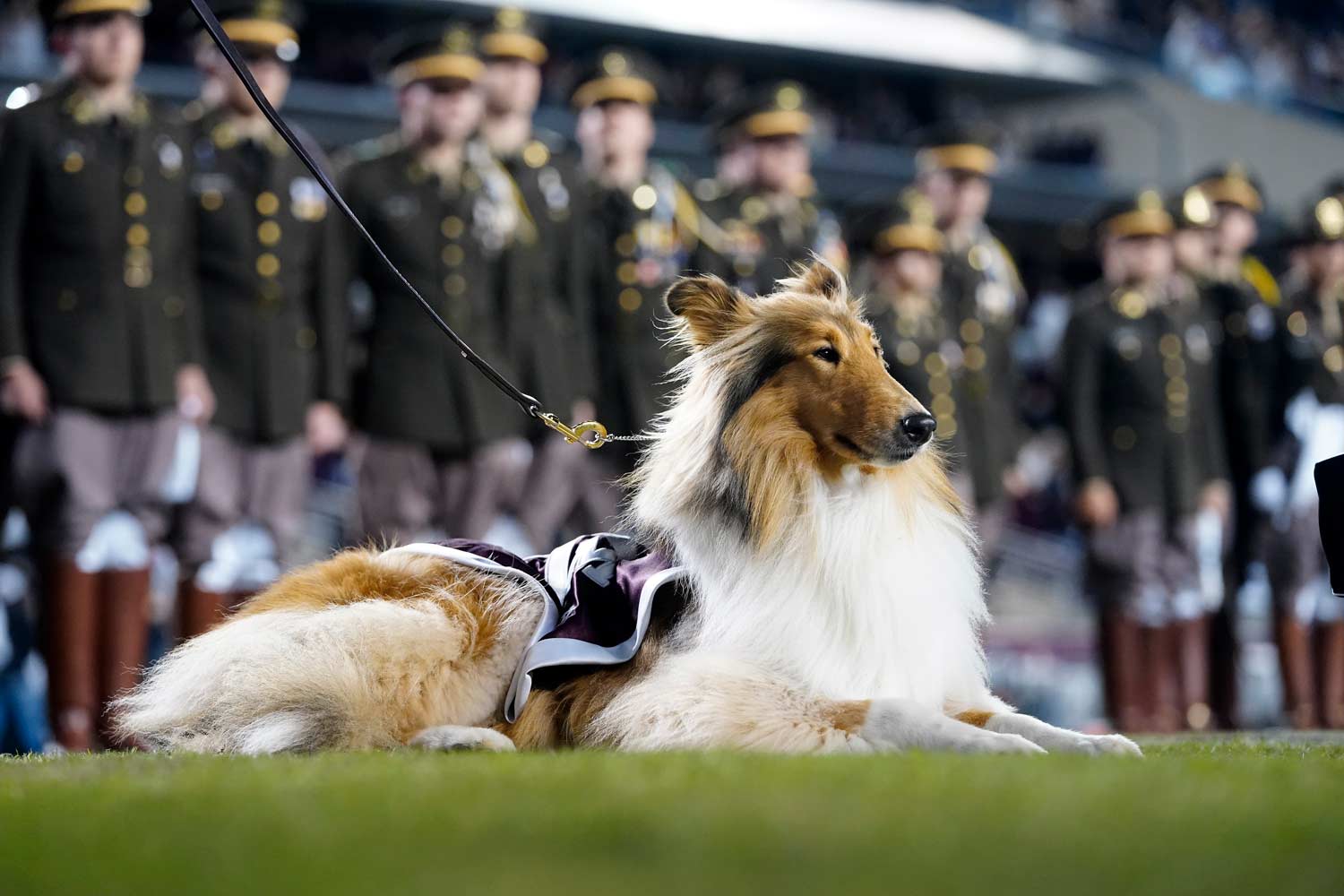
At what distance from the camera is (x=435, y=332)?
754cm

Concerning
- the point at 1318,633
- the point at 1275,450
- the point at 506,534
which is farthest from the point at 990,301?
the point at 506,534

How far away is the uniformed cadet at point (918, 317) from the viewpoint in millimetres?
9000

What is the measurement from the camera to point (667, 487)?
14.8 feet

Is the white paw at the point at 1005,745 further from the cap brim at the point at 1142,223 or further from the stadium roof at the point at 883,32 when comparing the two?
the stadium roof at the point at 883,32

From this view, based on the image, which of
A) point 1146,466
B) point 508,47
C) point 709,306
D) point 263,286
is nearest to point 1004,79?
point 1146,466

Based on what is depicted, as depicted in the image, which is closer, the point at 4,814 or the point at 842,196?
the point at 4,814

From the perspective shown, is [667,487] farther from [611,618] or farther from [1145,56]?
[1145,56]

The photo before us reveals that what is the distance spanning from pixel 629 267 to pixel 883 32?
56.8 feet

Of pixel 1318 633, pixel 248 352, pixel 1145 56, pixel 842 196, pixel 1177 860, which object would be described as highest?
pixel 1145 56

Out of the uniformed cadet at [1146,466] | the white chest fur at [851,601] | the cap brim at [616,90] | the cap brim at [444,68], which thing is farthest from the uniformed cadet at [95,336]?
the uniformed cadet at [1146,466]

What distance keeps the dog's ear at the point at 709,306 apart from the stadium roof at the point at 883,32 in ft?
59.2

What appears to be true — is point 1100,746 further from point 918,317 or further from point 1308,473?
point 1308,473

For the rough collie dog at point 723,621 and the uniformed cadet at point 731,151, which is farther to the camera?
the uniformed cadet at point 731,151

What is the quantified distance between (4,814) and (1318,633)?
8859 mm
